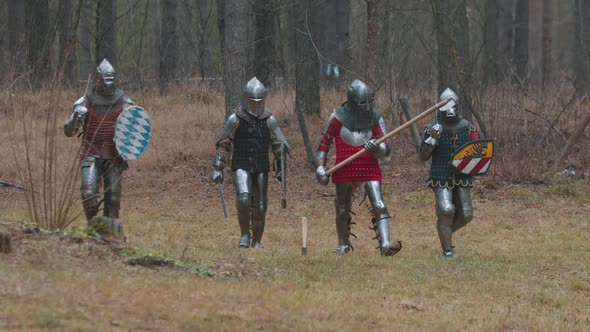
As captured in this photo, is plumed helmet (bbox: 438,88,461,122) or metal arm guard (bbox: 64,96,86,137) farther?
metal arm guard (bbox: 64,96,86,137)

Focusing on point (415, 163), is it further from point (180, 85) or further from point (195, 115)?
point (180, 85)

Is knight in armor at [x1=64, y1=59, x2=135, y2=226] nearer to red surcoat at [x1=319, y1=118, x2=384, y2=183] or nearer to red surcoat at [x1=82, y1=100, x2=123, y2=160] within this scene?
red surcoat at [x1=82, y1=100, x2=123, y2=160]

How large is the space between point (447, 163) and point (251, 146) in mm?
2117

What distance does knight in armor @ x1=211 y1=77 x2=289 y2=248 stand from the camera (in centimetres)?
1138

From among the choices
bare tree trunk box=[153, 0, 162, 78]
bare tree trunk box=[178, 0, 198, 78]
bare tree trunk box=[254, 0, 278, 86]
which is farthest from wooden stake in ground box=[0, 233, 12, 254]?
bare tree trunk box=[178, 0, 198, 78]

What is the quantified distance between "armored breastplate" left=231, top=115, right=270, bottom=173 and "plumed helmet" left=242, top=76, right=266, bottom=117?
0.09 m

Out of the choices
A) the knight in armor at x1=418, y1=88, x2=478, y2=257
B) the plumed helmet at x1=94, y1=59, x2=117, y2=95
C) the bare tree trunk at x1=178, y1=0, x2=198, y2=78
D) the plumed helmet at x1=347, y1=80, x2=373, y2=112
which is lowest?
the knight in armor at x1=418, y1=88, x2=478, y2=257

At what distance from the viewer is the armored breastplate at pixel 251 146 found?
11.4 metres

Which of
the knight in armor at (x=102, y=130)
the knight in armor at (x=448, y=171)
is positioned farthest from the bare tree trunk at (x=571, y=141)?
the knight in armor at (x=102, y=130)

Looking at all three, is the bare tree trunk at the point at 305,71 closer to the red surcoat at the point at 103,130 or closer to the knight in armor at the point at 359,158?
the knight in armor at the point at 359,158

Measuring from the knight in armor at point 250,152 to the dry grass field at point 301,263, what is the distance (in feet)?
2.10

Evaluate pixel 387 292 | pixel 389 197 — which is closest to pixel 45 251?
pixel 387 292

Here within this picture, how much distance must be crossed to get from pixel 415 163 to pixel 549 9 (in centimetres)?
2346

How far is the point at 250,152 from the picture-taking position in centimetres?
1141
